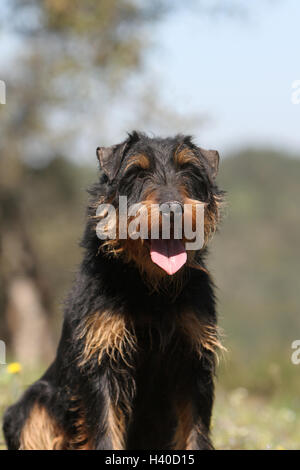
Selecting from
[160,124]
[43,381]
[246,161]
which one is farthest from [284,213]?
[43,381]

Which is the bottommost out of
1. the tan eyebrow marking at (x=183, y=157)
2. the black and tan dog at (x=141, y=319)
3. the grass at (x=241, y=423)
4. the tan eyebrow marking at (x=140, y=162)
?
the grass at (x=241, y=423)

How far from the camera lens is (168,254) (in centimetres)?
507

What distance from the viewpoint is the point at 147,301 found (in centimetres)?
532

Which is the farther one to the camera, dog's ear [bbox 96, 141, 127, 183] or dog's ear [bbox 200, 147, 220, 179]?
dog's ear [bbox 200, 147, 220, 179]

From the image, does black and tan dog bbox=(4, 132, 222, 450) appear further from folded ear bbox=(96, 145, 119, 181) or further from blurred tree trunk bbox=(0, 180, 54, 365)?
blurred tree trunk bbox=(0, 180, 54, 365)

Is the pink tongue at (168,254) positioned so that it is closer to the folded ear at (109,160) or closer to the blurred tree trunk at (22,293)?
the folded ear at (109,160)

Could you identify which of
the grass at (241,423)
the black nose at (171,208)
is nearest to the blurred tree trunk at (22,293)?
the grass at (241,423)

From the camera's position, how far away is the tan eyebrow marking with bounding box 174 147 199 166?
5.29m

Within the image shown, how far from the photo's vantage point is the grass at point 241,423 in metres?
6.92

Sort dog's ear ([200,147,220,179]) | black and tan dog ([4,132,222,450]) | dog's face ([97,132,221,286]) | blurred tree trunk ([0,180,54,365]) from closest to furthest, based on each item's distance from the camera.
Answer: dog's face ([97,132,221,286])
black and tan dog ([4,132,222,450])
dog's ear ([200,147,220,179])
blurred tree trunk ([0,180,54,365])

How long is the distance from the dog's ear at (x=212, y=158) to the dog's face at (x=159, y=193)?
0.01m

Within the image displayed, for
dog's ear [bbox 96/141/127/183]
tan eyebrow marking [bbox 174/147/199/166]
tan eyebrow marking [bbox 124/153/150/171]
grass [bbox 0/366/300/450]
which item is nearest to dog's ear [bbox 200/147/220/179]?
tan eyebrow marking [bbox 174/147/199/166]
